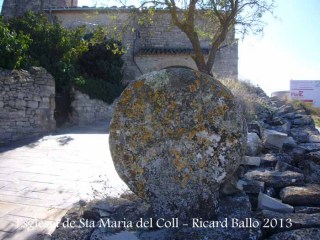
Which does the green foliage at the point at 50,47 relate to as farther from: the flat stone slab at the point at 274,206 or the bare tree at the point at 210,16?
A: the flat stone slab at the point at 274,206

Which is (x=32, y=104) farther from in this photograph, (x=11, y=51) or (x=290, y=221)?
(x=290, y=221)

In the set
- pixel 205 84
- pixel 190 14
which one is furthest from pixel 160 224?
pixel 190 14

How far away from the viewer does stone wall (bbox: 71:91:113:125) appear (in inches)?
486

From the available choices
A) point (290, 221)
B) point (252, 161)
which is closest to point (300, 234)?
point (290, 221)

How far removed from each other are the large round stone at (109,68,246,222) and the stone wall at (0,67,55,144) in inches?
273

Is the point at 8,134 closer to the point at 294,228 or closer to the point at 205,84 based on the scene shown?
the point at 205,84

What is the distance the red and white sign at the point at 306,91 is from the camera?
18.2 meters

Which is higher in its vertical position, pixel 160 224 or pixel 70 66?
pixel 70 66

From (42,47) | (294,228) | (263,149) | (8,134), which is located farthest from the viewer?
(42,47)

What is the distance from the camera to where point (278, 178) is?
11.7 ft

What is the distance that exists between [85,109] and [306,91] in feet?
42.8

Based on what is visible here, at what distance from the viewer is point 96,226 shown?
8.50 ft

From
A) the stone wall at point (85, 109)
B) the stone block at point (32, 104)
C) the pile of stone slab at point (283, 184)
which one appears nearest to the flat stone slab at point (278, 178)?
the pile of stone slab at point (283, 184)

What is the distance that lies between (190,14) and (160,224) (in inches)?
258
